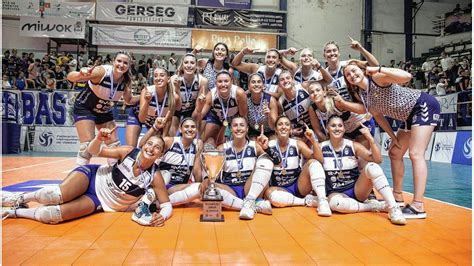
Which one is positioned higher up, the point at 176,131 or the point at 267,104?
the point at 267,104

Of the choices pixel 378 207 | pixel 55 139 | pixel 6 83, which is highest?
pixel 6 83

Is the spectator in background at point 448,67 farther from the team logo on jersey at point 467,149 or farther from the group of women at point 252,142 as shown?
the group of women at point 252,142

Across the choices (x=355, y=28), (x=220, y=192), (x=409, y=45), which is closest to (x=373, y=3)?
(x=355, y=28)

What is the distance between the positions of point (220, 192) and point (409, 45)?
20144 millimetres

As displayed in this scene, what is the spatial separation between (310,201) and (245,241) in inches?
62.3

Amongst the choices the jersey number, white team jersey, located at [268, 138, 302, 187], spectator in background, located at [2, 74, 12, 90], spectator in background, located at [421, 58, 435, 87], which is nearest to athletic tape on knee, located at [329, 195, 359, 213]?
white team jersey, located at [268, 138, 302, 187]

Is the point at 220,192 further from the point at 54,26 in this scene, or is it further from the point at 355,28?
the point at 355,28

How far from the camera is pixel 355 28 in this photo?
19844 millimetres

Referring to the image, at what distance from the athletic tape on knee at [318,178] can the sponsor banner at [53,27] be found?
1555 cm

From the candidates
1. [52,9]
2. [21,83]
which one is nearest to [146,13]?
[52,9]

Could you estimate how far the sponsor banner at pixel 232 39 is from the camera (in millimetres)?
17875

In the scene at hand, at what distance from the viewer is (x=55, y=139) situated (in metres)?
13.3

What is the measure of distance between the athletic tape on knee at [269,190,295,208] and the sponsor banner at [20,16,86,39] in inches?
602

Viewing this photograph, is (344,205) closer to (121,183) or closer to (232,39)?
(121,183)
